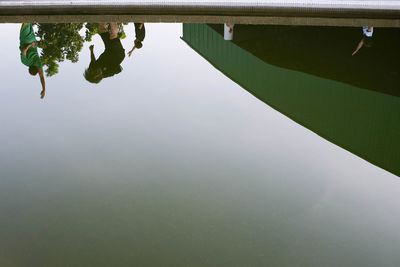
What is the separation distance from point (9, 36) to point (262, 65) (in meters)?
4.37

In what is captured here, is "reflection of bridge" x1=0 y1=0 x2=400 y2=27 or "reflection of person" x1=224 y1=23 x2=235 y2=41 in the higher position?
"reflection of bridge" x1=0 y1=0 x2=400 y2=27

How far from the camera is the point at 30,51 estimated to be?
671 centimetres

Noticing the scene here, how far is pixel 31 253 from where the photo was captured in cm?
293

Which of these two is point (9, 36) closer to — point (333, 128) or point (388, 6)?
point (333, 128)

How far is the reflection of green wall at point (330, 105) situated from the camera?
15.2ft

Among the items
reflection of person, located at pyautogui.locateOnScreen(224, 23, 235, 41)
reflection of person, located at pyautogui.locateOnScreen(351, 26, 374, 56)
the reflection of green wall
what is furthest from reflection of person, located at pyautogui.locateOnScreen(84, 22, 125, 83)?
reflection of person, located at pyautogui.locateOnScreen(351, 26, 374, 56)

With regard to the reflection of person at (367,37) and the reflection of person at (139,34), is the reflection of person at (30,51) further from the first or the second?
the reflection of person at (367,37)

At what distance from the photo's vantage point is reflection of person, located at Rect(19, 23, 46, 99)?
20.1 feet

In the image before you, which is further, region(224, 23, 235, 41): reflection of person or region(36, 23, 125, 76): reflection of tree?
region(224, 23, 235, 41): reflection of person

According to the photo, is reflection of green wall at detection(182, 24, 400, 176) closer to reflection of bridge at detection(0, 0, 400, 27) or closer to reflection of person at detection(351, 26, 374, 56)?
reflection of bridge at detection(0, 0, 400, 27)

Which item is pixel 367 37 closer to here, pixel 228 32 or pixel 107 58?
pixel 228 32

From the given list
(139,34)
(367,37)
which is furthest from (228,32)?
(367,37)

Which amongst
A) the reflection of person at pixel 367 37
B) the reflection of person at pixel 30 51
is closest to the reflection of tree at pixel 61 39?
the reflection of person at pixel 30 51

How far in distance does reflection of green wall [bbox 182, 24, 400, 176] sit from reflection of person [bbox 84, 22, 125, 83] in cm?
151
